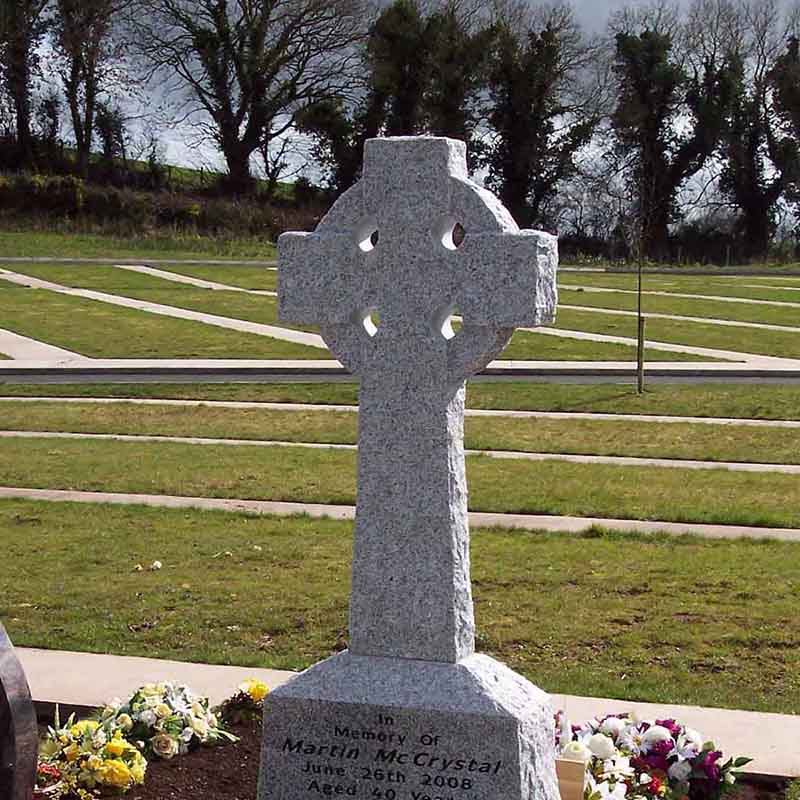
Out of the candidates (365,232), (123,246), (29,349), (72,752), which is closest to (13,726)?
(72,752)

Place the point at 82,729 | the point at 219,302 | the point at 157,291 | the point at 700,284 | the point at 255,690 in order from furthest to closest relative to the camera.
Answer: the point at 700,284
the point at 157,291
the point at 219,302
the point at 255,690
the point at 82,729

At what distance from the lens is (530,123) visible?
170ft

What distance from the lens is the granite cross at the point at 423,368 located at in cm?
451

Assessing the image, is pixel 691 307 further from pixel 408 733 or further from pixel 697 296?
pixel 408 733

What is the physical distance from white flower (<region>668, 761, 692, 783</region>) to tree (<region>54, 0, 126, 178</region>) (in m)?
47.6

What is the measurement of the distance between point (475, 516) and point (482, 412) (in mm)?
6049

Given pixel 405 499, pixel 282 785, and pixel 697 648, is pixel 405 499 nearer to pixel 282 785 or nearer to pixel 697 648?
pixel 282 785

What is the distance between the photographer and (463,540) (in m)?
4.62

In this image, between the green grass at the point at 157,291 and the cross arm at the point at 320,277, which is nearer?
the cross arm at the point at 320,277

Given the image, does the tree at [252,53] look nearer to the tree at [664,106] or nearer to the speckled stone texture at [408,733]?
the tree at [664,106]

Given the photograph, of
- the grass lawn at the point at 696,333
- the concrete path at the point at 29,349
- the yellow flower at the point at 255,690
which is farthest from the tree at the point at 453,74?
the yellow flower at the point at 255,690

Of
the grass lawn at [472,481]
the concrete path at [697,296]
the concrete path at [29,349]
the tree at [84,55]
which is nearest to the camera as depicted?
the grass lawn at [472,481]

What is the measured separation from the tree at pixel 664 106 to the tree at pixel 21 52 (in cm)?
2133

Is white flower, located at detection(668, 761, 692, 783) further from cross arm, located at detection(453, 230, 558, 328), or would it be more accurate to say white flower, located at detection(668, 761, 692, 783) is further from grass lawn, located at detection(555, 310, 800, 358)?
grass lawn, located at detection(555, 310, 800, 358)
